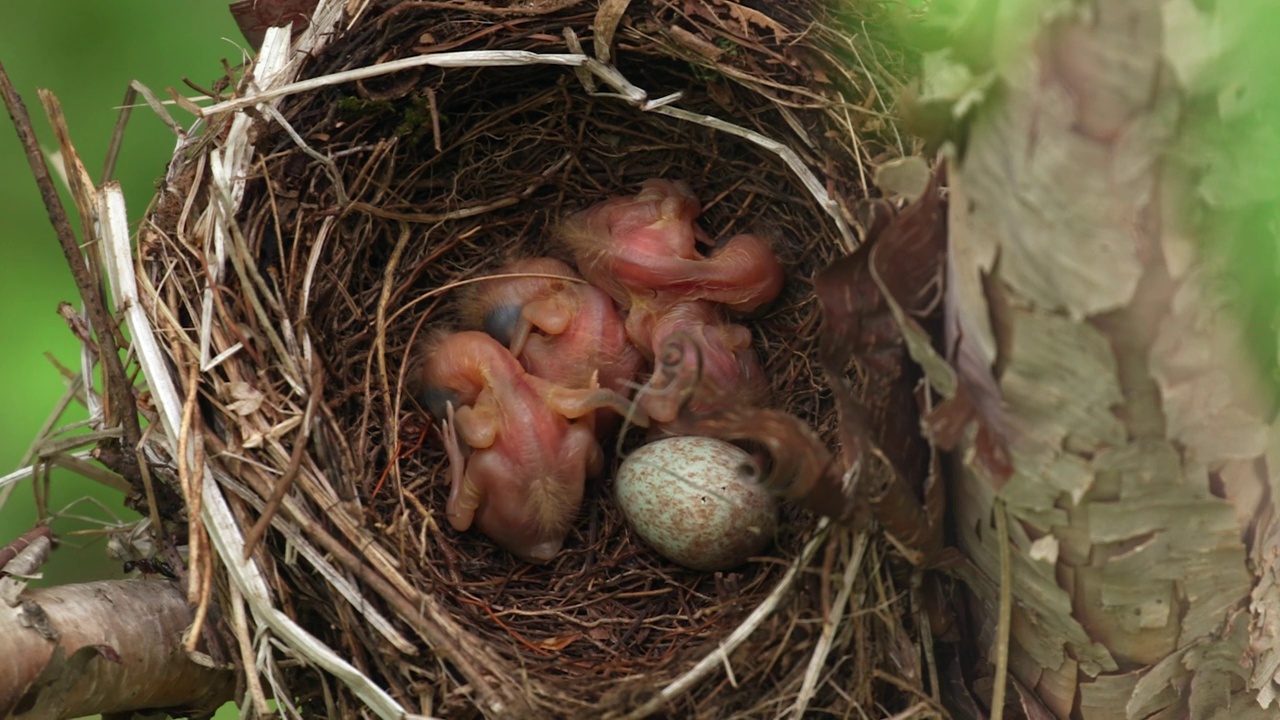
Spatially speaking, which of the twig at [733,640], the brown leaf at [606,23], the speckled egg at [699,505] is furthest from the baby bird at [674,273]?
the twig at [733,640]

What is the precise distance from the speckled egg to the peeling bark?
27.9 inches

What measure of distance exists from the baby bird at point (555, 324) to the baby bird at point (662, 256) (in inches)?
2.0

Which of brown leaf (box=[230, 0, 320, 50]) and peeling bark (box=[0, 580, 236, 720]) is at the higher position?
brown leaf (box=[230, 0, 320, 50])

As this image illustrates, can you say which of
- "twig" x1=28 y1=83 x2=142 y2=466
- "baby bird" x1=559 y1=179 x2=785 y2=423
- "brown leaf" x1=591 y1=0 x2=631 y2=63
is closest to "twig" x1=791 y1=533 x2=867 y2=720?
"baby bird" x1=559 y1=179 x2=785 y2=423

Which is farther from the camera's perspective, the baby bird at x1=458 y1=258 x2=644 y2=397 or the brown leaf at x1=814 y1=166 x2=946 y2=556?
the baby bird at x1=458 y1=258 x2=644 y2=397

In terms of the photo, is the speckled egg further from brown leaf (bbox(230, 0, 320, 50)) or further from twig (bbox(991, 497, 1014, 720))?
brown leaf (bbox(230, 0, 320, 50))

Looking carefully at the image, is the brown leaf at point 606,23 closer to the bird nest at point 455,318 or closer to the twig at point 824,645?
the bird nest at point 455,318

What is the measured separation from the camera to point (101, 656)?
149cm

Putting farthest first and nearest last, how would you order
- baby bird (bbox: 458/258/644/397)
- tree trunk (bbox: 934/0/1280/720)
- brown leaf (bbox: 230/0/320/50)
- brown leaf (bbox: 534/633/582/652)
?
baby bird (bbox: 458/258/644/397)
brown leaf (bbox: 230/0/320/50)
brown leaf (bbox: 534/633/582/652)
tree trunk (bbox: 934/0/1280/720)

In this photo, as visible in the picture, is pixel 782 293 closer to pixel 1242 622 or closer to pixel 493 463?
pixel 493 463

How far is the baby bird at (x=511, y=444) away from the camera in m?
1.91

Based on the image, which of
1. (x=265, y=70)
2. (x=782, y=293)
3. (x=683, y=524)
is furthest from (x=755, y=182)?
(x=265, y=70)

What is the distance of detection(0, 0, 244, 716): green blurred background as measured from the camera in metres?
2.01

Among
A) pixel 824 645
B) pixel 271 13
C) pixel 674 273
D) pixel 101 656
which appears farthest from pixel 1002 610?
pixel 271 13
